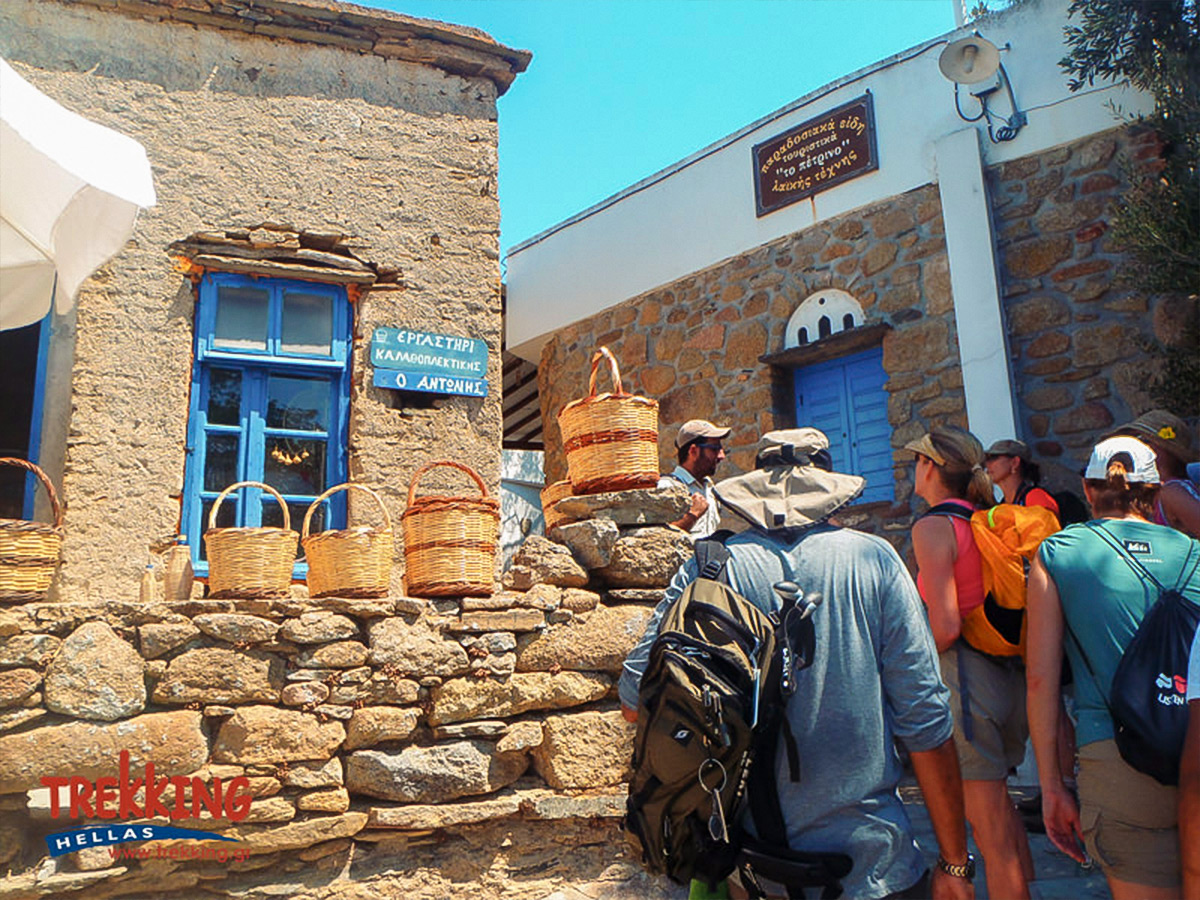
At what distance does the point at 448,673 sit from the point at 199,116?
363 cm

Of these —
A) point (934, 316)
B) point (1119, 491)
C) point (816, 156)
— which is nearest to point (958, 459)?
point (1119, 491)

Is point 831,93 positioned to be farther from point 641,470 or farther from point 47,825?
point 47,825

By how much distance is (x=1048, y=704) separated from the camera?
7.95 ft

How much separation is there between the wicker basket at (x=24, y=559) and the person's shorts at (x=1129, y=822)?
11.2ft

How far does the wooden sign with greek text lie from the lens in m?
6.79

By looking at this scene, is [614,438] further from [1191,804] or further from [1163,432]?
[1191,804]

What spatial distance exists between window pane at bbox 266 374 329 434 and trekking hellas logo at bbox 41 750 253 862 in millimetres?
2349

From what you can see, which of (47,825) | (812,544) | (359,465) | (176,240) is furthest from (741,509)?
(176,240)

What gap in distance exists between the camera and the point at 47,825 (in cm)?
329

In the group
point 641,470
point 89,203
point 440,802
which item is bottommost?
point 440,802

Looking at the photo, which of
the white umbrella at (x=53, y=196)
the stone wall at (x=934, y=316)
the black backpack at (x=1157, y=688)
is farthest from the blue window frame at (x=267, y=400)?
the black backpack at (x=1157, y=688)

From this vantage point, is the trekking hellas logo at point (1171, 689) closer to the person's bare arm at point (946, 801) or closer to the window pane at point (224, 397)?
the person's bare arm at point (946, 801)

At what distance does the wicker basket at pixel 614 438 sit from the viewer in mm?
4148

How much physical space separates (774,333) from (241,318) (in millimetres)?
3736
